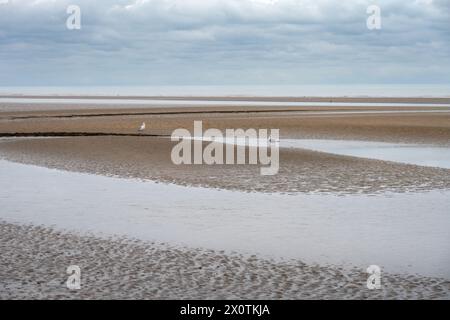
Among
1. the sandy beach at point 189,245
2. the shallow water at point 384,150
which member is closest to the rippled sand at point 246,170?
the sandy beach at point 189,245

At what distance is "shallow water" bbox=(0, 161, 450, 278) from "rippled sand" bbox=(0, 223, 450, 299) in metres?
0.62

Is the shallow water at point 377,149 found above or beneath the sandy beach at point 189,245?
above

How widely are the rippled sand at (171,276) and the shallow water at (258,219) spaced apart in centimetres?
62

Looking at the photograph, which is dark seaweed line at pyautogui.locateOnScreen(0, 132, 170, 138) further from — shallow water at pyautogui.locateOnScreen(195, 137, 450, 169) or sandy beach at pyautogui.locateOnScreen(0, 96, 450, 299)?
shallow water at pyautogui.locateOnScreen(195, 137, 450, 169)

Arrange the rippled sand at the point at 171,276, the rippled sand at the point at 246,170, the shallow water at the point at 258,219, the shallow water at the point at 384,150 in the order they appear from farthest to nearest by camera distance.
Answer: the shallow water at the point at 384,150
the rippled sand at the point at 246,170
the shallow water at the point at 258,219
the rippled sand at the point at 171,276

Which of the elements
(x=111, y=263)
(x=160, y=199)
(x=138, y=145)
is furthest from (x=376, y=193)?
(x=138, y=145)

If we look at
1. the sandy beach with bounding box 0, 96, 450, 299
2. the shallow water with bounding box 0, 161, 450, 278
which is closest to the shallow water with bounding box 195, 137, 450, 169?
the sandy beach with bounding box 0, 96, 450, 299

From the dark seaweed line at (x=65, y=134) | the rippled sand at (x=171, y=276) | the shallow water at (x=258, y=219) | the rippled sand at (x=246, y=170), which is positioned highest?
the dark seaweed line at (x=65, y=134)

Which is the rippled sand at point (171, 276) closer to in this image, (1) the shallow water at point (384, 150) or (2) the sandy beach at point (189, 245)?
(2) the sandy beach at point (189, 245)

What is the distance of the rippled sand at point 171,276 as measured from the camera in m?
8.66

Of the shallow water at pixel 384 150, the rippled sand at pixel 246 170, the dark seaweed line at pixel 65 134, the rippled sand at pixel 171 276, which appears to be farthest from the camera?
the dark seaweed line at pixel 65 134

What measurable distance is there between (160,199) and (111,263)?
5.55 meters

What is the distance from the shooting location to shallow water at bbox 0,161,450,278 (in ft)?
35.8

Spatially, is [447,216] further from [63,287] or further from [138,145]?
[138,145]
